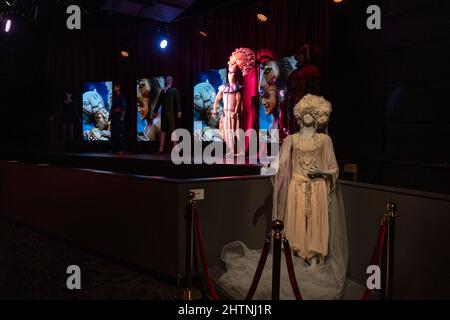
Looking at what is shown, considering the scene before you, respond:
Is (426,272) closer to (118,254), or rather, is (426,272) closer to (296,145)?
(296,145)

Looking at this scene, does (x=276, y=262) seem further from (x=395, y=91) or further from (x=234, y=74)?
(x=234, y=74)

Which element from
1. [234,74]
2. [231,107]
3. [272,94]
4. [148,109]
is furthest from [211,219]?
[148,109]

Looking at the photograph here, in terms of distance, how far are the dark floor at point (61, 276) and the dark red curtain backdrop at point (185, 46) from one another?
3869 millimetres

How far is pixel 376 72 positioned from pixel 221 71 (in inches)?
135

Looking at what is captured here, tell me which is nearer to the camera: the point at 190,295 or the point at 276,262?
the point at 276,262

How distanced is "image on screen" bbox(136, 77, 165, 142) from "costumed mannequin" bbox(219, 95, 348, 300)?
18.6 ft

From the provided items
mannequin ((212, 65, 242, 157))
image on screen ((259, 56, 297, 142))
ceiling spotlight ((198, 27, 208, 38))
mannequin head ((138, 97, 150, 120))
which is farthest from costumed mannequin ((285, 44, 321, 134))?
mannequin head ((138, 97, 150, 120))

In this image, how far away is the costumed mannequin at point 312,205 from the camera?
3.16 metres

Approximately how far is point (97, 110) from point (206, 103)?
340cm

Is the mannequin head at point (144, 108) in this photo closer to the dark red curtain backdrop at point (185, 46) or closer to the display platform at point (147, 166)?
the dark red curtain backdrop at point (185, 46)

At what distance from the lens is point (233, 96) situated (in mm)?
6504

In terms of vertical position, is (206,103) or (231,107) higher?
(206,103)

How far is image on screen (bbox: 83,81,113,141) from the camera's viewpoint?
9227mm
